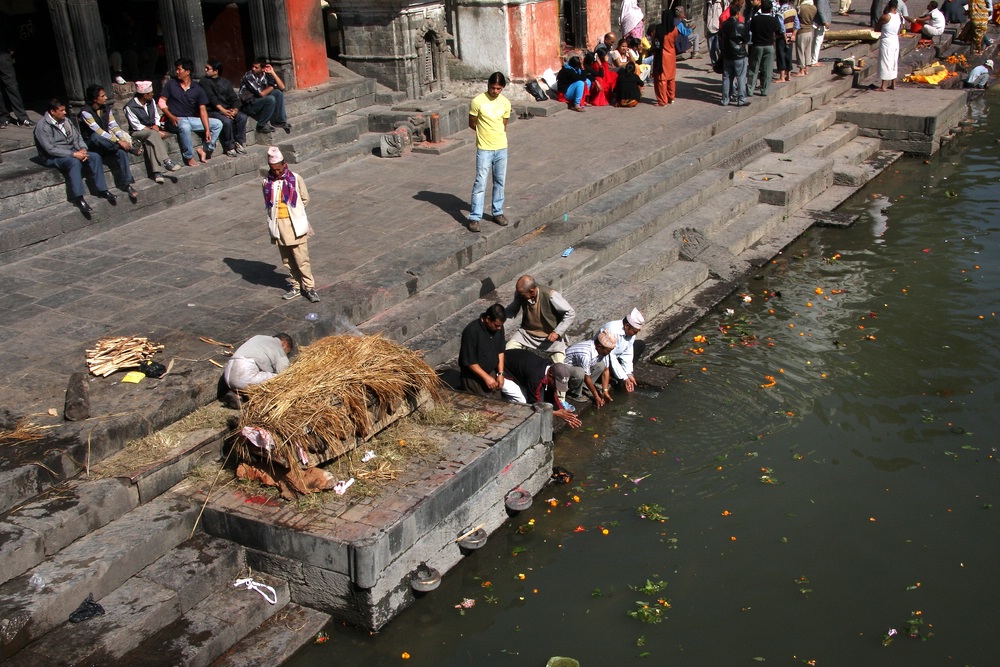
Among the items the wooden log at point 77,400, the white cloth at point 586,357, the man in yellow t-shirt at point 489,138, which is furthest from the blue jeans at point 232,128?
the white cloth at point 586,357

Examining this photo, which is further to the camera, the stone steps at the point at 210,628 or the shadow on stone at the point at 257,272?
the shadow on stone at the point at 257,272

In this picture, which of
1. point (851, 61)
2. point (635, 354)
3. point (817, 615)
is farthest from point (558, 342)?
point (851, 61)

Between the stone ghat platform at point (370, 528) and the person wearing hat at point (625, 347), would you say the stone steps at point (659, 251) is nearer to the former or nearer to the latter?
the person wearing hat at point (625, 347)

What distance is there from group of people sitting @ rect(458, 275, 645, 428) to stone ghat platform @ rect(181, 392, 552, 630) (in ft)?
3.42

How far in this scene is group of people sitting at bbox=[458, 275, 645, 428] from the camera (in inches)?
332

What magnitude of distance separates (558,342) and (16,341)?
4.82 m

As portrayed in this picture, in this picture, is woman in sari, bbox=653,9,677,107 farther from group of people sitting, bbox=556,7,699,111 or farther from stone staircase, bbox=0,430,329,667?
stone staircase, bbox=0,430,329,667

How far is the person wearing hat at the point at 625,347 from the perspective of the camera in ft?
30.0

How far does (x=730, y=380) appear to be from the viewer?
964 cm

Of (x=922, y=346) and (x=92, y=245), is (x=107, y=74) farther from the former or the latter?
(x=922, y=346)

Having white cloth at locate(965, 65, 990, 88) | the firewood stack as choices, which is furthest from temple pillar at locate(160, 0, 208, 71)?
Result: white cloth at locate(965, 65, 990, 88)

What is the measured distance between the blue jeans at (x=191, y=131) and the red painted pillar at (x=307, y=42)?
304cm

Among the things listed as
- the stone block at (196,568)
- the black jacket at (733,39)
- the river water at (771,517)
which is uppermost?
the black jacket at (733,39)

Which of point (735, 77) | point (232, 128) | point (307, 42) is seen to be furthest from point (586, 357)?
point (735, 77)
